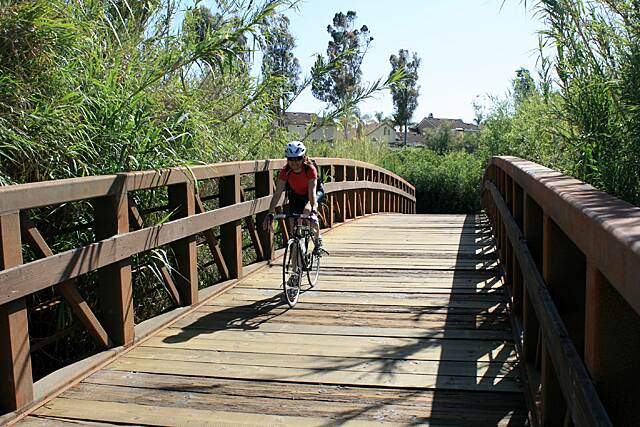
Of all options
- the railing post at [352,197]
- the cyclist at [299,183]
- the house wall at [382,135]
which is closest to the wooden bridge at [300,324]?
the cyclist at [299,183]

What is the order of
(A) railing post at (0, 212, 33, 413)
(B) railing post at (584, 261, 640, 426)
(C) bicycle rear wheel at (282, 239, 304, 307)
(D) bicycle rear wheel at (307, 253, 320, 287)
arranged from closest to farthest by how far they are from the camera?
1. (B) railing post at (584, 261, 640, 426)
2. (A) railing post at (0, 212, 33, 413)
3. (C) bicycle rear wheel at (282, 239, 304, 307)
4. (D) bicycle rear wheel at (307, 253, 320, 287)

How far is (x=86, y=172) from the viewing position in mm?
4684

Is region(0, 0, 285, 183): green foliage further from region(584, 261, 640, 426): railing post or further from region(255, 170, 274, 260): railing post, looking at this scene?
region(584, 261, 640, 426): railing post

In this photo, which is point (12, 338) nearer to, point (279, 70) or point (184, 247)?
point (184, 247)

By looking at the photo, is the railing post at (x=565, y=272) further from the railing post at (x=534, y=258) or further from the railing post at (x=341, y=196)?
the railing post at (x=341, y=196)

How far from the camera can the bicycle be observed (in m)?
6.02

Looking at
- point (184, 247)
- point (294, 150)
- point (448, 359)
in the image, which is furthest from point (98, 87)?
point (448, 359)

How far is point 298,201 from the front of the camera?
21.8 ft

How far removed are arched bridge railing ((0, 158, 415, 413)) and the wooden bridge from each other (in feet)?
0.04

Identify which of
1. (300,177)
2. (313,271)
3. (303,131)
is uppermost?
(303,131)

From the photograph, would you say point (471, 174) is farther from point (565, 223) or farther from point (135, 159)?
point (565, 223)

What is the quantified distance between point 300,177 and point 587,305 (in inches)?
179

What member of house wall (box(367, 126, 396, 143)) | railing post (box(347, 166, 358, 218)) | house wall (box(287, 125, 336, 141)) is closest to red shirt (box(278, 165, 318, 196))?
house wall (box(287, 125, 336, 141))

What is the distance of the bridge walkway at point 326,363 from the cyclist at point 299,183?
2.58 ft
